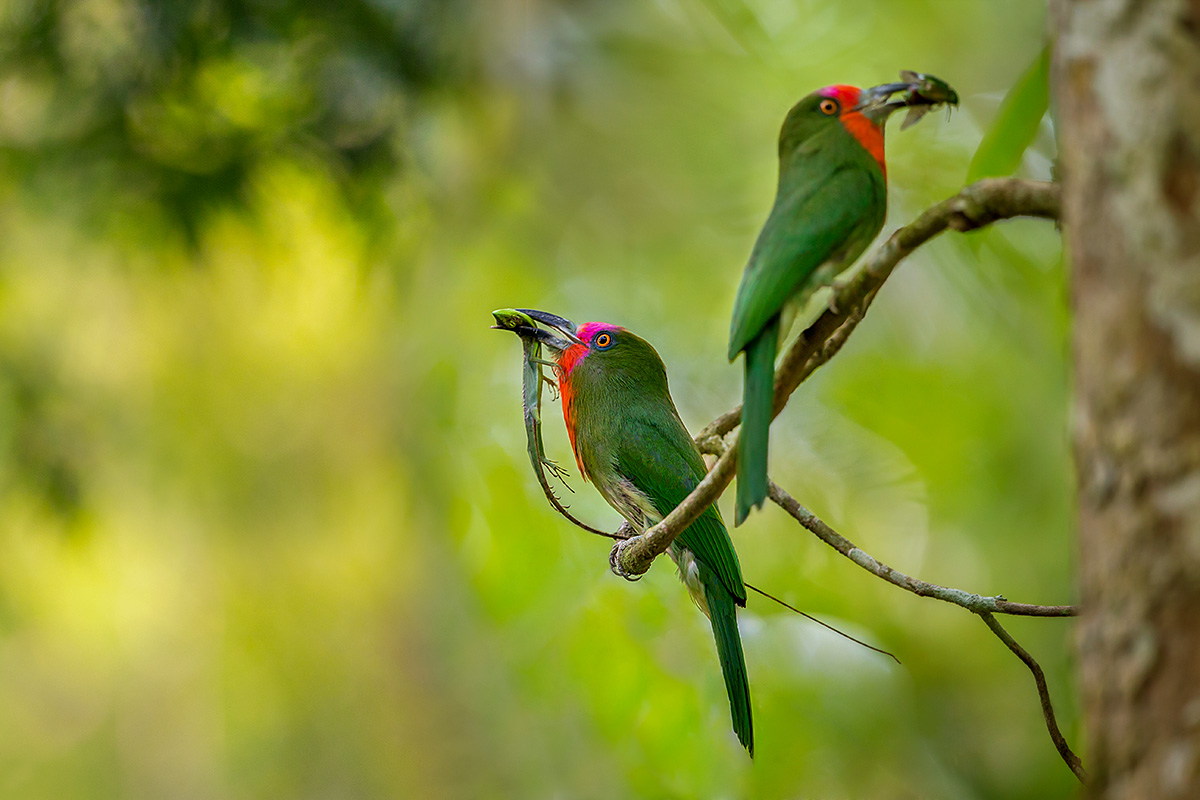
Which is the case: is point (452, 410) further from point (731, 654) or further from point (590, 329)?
point (731, 654)

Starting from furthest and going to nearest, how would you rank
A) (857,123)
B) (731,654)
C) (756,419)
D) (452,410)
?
(452,410), (731,654), (857,123), (756,419)

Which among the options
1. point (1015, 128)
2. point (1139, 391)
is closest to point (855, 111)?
point (1015, 128)

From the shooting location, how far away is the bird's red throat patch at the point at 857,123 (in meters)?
1.40

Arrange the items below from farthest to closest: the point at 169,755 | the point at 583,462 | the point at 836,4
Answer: the point at 169,755
the point at 836,4
the point at 583,462

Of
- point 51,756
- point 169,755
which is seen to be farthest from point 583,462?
point 51,756

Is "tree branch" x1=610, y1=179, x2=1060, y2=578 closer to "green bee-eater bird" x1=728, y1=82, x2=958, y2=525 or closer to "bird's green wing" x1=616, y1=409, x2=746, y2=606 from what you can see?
"green bee-eater bird" x1=728, y1=82, x2=958, y2=525

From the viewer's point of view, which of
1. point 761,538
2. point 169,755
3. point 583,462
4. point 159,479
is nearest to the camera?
point 583,462

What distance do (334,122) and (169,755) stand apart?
245 inches

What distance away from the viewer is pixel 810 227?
1.27 metres

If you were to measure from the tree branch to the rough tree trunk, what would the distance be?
153 millimetres

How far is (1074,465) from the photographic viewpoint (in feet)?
2.87

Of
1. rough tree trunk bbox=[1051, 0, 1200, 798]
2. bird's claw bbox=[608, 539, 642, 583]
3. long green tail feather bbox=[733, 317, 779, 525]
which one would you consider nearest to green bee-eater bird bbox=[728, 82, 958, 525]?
long green tail feather bbox=[733, 317, 779, 525]

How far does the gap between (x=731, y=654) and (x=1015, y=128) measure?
107cm

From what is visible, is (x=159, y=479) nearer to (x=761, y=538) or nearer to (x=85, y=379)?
(x=85, y=379)
